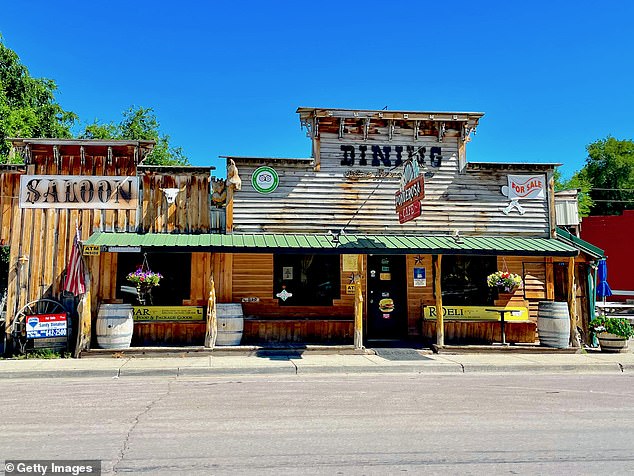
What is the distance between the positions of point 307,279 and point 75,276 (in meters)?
5.54

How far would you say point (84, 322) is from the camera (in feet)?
38.4

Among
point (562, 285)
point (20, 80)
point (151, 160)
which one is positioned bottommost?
point (562, 285)

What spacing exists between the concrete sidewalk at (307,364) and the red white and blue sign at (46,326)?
64cm

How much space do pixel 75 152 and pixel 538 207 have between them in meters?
12.2

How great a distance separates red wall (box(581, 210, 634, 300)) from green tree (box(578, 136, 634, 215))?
44.1 ft

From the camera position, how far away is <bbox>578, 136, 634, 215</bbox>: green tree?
4241cm

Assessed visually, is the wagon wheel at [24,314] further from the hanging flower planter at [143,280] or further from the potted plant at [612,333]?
the potted plant at [612,333]

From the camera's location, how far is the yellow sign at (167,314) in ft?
42.4

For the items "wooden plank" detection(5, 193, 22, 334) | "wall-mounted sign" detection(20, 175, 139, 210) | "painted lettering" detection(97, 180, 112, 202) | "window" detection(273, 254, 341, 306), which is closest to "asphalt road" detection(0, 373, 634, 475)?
"wooden plank" detection(5, 193, 22, 334)

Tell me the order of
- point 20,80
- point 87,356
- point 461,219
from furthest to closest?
point 20,80, point 461,219, point 87,356

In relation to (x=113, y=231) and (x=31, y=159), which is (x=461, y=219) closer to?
(x=113, y=231)

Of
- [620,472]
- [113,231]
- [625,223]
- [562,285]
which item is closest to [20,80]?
[113,231]

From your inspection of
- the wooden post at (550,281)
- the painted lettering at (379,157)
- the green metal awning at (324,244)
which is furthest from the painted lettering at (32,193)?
the wooden post at (550,281)

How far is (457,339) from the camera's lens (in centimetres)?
1396
